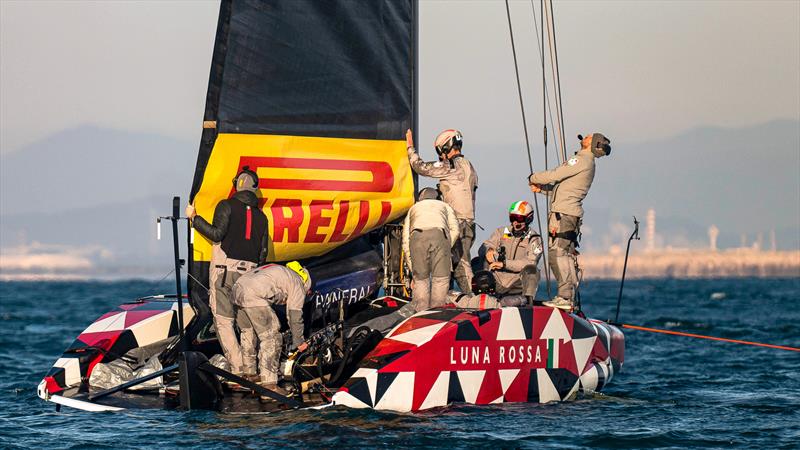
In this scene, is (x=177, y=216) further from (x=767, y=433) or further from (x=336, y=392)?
(x=767, y=433)

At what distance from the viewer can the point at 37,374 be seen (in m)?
14.4

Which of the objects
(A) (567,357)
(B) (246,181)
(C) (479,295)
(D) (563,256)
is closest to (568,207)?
(D) (563,256)

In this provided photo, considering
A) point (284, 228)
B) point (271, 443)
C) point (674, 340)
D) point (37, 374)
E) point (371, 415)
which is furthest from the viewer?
point (674, 340)

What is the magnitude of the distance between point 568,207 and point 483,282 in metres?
1.15

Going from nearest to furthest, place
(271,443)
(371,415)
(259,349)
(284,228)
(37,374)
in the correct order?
(271,443)
(371,415)
(259,349)
(284,228)
(37,374)

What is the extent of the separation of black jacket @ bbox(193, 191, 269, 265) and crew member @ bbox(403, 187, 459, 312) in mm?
1356

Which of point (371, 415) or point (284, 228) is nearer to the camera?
point (371, 415)

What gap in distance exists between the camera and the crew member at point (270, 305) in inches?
382

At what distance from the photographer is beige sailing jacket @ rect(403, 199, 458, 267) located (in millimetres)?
10539

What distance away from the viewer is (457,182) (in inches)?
443

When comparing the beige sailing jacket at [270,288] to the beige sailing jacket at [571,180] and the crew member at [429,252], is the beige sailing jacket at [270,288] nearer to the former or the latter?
the crew member at [429,252]

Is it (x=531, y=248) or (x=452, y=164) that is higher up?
(x=452, y=164)

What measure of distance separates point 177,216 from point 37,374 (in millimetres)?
5889

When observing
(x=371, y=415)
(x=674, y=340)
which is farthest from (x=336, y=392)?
(x=674, y=340)
